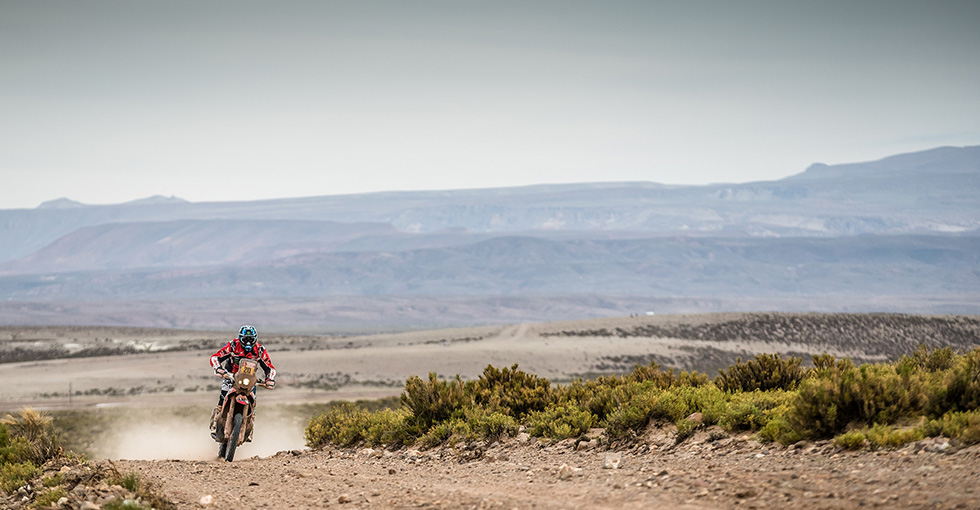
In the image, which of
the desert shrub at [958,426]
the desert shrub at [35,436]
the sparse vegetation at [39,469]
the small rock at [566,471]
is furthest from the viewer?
the desert shrub at [35,436]

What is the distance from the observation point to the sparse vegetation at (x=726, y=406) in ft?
33.2

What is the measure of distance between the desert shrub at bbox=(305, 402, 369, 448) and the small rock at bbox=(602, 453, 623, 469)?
19.8 ft

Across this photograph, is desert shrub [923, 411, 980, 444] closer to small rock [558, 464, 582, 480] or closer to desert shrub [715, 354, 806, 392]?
small rock [558, 464, 582, 480]

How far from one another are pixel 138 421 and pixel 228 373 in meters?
32.1

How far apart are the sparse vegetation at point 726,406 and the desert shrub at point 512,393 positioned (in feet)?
0.07

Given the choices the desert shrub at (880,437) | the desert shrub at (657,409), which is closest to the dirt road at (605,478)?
the desert shrub at (880,437)

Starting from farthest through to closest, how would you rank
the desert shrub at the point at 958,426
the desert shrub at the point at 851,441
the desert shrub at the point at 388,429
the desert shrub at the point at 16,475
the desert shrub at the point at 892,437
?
the desert shrub at the point at 388,429 < the desert shrub at the point at 16,475 < the desert shrub at the point at 851,441 < the desert shrub at the point at 892,437 < the desert shrub at the point at 958,426

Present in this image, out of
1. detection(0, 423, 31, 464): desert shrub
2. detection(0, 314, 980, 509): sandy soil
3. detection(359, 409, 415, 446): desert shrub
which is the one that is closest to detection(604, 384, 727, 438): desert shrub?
detection(0, 314, 980, 509): sandy soil

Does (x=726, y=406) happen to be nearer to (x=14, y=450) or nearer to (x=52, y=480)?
(x=52, y=480)

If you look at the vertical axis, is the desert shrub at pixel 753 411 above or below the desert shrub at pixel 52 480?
above

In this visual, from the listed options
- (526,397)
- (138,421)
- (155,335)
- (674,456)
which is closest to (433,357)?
(138,421)

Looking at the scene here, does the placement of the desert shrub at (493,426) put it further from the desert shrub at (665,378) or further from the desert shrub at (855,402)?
the desert shrub at (855,402)

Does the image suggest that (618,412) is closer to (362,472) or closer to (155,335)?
(362,472)

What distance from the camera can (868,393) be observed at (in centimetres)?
1023
